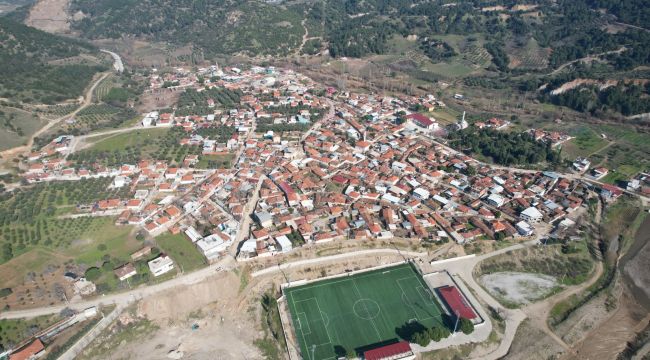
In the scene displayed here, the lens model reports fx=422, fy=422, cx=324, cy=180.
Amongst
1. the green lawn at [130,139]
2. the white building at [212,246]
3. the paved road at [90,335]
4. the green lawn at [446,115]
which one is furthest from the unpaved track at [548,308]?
the green lawn at [130,139]

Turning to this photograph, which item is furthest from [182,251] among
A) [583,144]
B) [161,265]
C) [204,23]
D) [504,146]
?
[204,23]

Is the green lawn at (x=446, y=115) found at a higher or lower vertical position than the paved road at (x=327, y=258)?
higher

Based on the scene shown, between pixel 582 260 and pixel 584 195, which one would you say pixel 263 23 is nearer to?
pixel 584 195

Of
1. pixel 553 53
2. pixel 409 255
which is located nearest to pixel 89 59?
pixel 409 255

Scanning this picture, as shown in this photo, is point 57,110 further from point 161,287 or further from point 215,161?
point 161,287

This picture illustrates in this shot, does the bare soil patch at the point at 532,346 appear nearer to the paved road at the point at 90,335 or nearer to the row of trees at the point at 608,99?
the paved road at the point at 90,335

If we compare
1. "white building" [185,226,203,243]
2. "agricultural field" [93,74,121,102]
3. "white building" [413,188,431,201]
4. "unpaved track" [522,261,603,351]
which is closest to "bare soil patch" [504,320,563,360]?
"unpaved track" [522,261,603,351]
